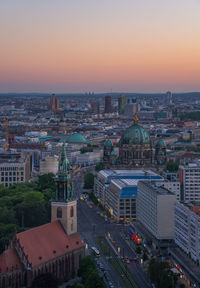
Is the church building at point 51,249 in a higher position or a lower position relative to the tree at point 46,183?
higher

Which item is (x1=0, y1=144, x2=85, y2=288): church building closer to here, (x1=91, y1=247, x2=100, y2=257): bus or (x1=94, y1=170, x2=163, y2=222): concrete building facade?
(x1=91, y1=247, x2=100, y2=257): bus

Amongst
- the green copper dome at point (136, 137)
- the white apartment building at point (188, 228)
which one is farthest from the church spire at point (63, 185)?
the green copper dome at point (136, 137)

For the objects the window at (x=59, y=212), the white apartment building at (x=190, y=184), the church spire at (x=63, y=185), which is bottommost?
the white apartment building at (x=190, y=184)

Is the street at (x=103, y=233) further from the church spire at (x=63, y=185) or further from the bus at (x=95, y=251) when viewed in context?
the church spire at (x=63, y=185)

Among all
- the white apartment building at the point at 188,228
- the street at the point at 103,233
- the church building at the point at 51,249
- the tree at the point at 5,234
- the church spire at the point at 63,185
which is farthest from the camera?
the tree at the point at 5,234

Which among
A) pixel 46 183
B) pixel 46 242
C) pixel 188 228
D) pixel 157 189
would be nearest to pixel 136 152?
pixel 46 183

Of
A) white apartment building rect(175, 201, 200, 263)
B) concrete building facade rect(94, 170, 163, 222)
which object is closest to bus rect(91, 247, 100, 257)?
white apartment building rect(175, 201, 200, 263)

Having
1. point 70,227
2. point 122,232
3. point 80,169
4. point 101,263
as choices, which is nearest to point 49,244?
point 70,227
